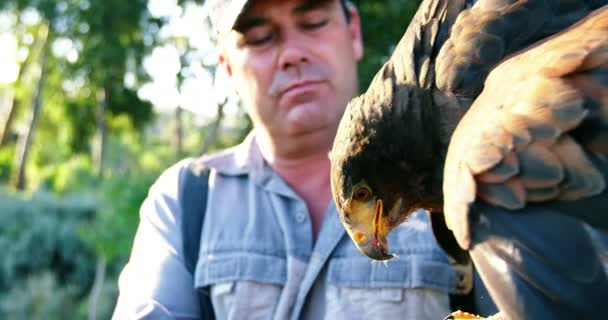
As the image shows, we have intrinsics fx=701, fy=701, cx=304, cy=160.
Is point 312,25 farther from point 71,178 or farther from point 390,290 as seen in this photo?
point 71,178

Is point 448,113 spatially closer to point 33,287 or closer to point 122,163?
point 33,287

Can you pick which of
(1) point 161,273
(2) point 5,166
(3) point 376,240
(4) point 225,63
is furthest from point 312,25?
(2) point 5,166

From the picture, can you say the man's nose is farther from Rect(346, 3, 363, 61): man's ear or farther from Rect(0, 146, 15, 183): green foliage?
Rect(0, 146, 15, 183): green foliage

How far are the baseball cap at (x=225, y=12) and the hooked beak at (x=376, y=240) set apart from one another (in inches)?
43.8

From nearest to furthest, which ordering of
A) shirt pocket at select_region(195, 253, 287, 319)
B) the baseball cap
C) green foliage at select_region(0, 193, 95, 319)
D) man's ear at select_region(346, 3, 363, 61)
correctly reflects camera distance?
shirt pocket at select_region(195, 253, 287, 319), the baseball cap, man's ear at select_region(346, 3, 363, 61), green foliage at select_region(0, 193, 95, 319)

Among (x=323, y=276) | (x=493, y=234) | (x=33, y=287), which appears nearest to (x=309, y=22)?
(x=323, y=276)

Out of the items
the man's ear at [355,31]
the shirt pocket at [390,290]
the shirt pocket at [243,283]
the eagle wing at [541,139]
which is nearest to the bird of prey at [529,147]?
the eagle wing at [541,139]

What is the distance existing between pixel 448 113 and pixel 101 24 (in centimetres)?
990

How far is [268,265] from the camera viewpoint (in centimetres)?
296

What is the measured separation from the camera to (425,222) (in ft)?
9.55

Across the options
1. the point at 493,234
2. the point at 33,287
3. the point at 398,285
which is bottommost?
the point at 33,287

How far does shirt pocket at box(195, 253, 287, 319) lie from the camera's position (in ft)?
9.55

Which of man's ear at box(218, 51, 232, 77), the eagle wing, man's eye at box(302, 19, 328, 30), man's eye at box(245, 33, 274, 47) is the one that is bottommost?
the eagle wing

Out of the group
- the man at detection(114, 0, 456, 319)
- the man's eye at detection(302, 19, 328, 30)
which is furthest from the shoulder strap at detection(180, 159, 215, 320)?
the man's eye at detection(302, 19, 328, 30)
